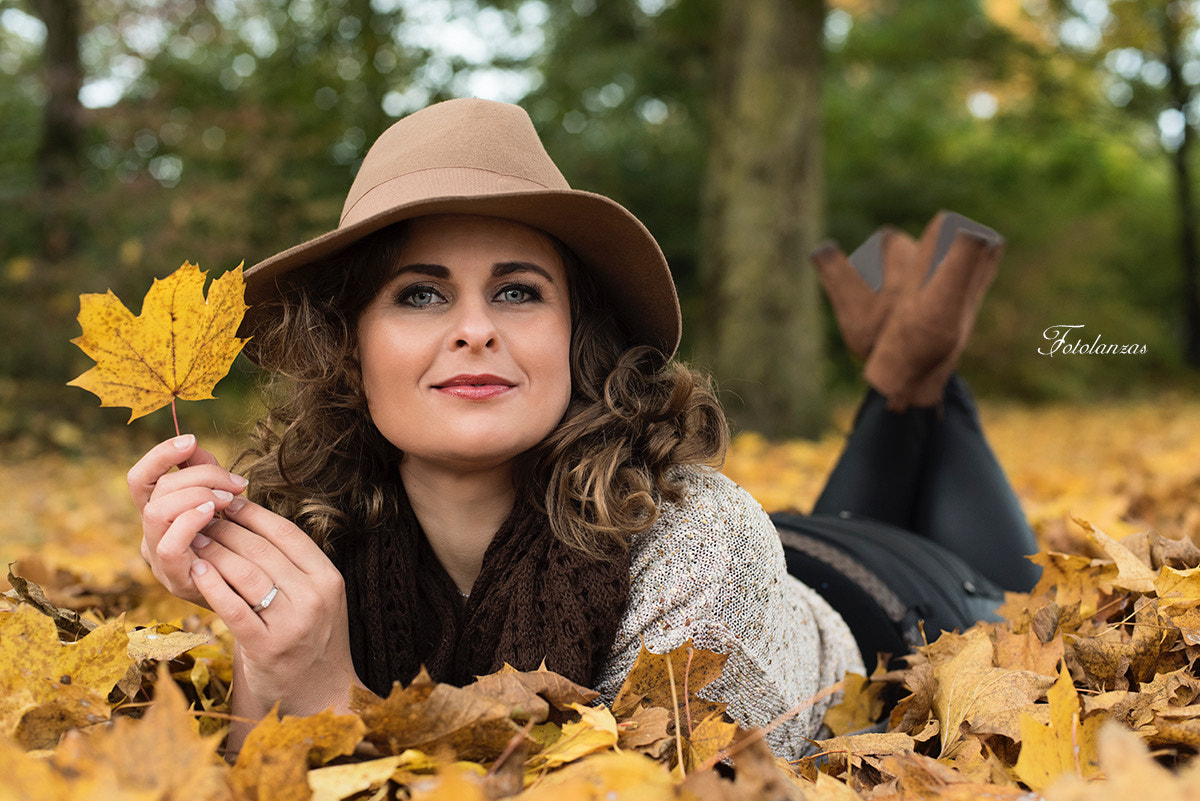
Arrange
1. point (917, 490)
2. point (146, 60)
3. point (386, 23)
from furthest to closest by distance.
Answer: point (386, 23) → point (146, 60) → point (917, 490)

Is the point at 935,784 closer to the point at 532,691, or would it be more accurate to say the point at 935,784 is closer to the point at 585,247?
the point at 532,691

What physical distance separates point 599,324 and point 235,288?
65 centimetres

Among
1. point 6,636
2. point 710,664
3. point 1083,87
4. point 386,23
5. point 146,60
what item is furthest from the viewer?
point 1083,87

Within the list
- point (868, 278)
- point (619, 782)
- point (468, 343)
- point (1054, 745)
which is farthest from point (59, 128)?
point (1054, 745)

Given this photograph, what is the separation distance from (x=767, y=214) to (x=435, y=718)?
18.6 ft

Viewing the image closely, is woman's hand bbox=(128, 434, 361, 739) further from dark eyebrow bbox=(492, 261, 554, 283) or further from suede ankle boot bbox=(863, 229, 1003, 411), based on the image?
suede ankle boot bbox=(863, 229, 1003, 411)

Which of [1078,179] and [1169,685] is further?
[1078,179]

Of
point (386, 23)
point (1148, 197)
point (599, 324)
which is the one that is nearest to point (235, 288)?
point (599, 324)

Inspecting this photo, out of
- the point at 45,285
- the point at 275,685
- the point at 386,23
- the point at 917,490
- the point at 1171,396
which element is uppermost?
the point at 386,23

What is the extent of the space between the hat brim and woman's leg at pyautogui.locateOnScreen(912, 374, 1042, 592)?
1.35 meters

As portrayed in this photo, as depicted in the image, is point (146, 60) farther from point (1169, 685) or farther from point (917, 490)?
point (1169, 685)

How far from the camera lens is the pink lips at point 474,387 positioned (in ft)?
4.53

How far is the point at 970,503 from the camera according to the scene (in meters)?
2.66

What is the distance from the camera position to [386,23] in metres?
8.52
